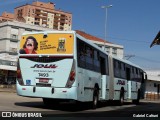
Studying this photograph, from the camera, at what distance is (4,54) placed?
82188 millimetres

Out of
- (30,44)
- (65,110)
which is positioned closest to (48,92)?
(65,110)

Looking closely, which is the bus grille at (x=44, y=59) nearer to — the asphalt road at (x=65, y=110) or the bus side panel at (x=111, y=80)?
the asphalt road at (x=65, y=110)

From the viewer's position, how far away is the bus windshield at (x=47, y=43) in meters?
15.2

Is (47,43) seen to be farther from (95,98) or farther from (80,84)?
(95,98)

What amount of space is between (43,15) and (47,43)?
13434 cm

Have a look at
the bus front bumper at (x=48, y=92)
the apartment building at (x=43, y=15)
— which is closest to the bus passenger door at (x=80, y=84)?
the bus front bumper at (x=48, y=92)

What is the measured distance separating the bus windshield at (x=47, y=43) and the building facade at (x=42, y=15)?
409 feet

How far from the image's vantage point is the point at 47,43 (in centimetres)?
1552

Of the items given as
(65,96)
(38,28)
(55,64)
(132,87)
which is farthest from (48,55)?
(38,28)

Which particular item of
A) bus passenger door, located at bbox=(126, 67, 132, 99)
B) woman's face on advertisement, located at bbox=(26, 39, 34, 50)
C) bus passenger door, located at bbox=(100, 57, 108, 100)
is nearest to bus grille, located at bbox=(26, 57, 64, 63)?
woman's face on advertisement, located at bbox=(26, 39, 34, 50)

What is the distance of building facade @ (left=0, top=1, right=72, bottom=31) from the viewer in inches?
5659

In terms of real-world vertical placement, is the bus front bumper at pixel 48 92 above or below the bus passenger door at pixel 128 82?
below

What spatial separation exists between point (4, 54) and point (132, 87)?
58.9 metres

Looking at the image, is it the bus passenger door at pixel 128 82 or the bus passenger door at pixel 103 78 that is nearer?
the bus passenger door at pixel 103 78
